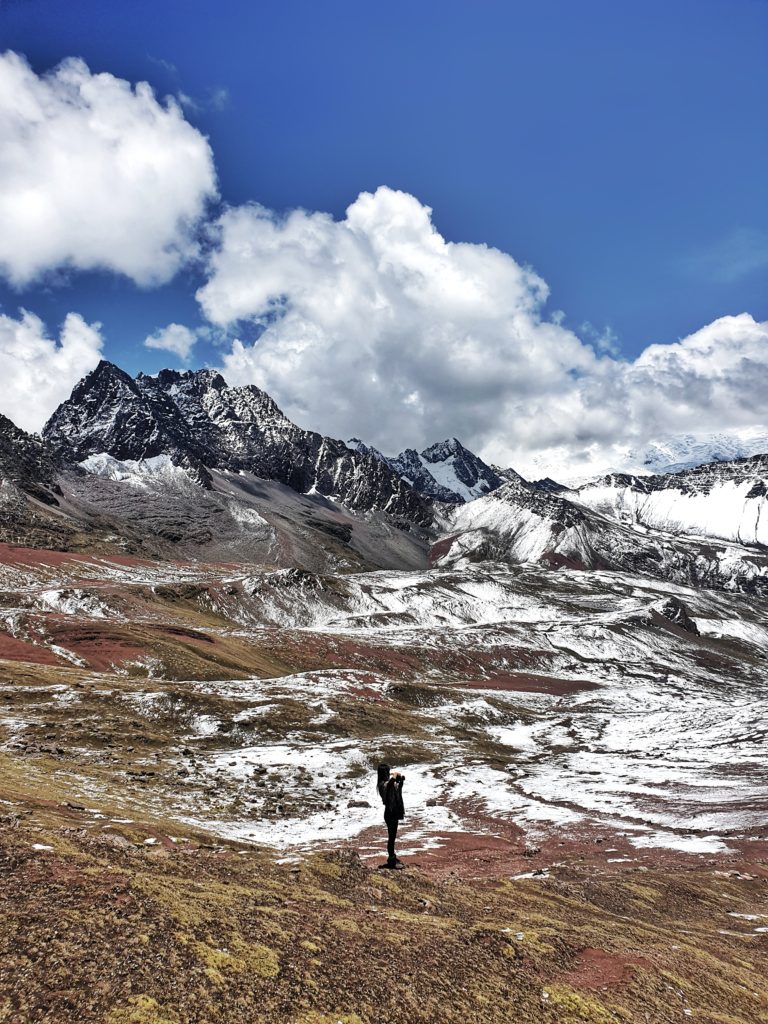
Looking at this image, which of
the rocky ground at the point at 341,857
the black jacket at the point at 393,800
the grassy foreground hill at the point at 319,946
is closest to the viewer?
the grassy foreground hill at the point at 319,946

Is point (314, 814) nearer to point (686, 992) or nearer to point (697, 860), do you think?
point (697, 860)

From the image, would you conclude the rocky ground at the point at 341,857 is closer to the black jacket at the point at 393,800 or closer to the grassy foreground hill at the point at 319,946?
the grassy foreground hill at the point at 319,946

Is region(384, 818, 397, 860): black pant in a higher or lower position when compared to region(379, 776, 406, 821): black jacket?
lower

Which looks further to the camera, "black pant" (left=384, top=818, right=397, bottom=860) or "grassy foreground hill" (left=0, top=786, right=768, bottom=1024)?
"black pant" (left=384, top=818, right=397, bottom=860)

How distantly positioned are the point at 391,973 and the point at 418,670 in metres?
124

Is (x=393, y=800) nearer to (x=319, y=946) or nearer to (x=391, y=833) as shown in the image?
(x=391, y=833)

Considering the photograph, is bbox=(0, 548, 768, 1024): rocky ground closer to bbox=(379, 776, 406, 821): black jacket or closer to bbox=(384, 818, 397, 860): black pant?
bbox=(384, 818, 397, 860): black pant

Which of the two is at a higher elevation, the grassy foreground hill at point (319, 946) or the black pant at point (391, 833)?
the grassy foreground hill at point (319, 946)

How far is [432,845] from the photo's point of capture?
25078 mm

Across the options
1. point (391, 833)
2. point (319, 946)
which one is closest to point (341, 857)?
point (391, 833)

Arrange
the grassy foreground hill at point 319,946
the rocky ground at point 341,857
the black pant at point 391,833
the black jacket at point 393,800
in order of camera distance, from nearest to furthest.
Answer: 1. the grassy foreground hill at point 319,946
2. the rocky ground at point 341,857
3. the black pant at point 391,833
4. the black jacket at point 393,800

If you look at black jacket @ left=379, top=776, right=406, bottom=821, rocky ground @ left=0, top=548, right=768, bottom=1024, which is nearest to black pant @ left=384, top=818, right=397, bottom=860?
black jacket @ left=379, top=776, right=406, bottom=821

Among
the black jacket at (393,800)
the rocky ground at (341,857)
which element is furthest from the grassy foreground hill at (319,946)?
the black jacket at (393,800)

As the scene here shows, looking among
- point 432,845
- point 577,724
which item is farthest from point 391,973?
point 577,724
